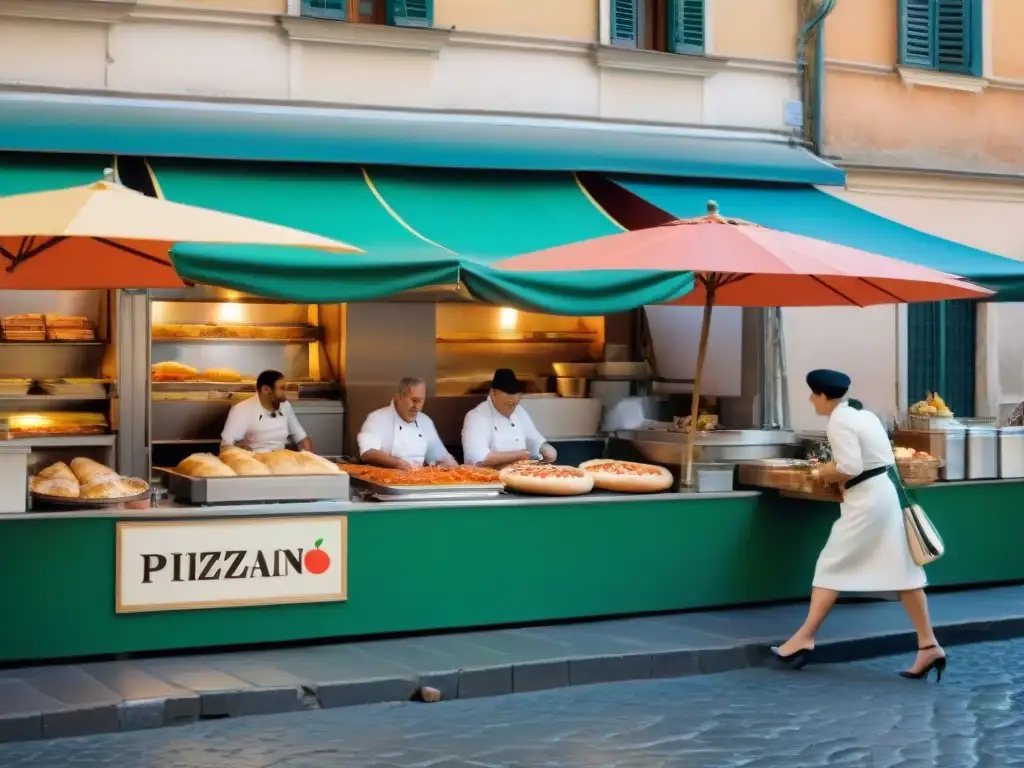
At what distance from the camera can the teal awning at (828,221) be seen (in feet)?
37.7

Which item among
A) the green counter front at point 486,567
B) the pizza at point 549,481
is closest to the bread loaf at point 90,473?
the green counter front at point 486,567

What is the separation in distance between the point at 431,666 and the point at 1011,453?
18.5ft

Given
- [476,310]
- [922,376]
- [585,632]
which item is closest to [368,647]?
[585,632]

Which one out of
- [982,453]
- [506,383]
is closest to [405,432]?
[506,383]

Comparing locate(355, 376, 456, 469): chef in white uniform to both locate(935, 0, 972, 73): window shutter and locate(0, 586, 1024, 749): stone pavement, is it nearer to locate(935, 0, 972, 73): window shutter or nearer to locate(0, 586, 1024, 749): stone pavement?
locate(0, 586, 1024, 749): stone pavement

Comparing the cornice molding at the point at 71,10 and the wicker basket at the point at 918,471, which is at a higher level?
the cornice molding at the point at 71,10

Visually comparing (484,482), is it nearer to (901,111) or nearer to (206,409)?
(206,409)

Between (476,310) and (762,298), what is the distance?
440 cm

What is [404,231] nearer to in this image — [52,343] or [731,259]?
[731,259]

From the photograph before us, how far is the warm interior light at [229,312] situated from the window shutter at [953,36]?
7.41m

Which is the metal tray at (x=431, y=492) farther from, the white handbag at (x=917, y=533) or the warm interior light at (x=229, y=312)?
the warm interior light at (x=229, y=312)

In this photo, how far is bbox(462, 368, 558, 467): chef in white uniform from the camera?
465 inches

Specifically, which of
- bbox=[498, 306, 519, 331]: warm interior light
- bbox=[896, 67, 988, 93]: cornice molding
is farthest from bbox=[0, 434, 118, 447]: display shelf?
bbox=[896, 67, 988, 93]: cornice molding

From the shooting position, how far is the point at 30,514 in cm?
844
